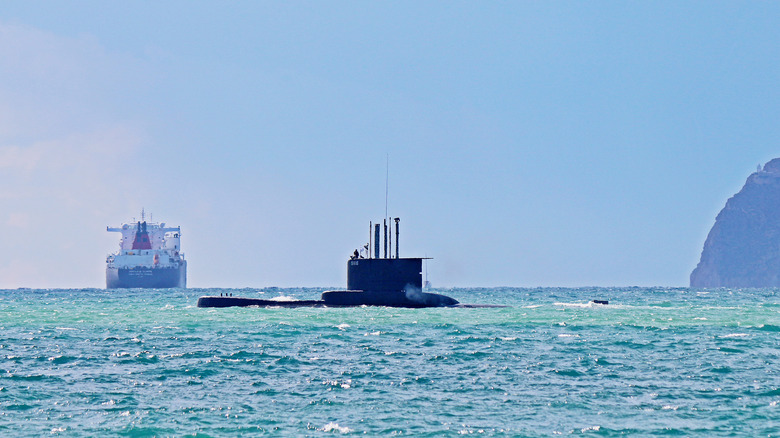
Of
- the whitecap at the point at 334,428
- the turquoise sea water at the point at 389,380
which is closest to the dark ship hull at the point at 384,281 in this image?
the turquoise sea water at the point at 389,380

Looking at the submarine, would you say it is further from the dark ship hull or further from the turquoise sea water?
the turquoise sea water

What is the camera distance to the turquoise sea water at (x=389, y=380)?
2175 cm

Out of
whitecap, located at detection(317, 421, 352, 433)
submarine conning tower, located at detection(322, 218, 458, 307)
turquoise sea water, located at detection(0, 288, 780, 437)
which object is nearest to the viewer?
→ whitecap, located at detection(317, 421, 352, 433)

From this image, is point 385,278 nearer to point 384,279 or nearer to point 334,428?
→ point 384,279

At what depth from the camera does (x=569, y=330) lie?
4731 cm

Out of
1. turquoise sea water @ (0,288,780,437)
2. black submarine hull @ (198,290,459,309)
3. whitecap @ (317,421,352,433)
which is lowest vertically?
whitecap @ (317,421,352,433)

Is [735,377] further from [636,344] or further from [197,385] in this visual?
[197,385]

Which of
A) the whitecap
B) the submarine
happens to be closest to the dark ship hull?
the submarine

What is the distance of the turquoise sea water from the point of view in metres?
21.8

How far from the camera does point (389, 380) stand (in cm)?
2834

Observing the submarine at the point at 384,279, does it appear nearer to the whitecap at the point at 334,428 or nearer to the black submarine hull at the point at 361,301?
the black submarine hull at the point at 361,301

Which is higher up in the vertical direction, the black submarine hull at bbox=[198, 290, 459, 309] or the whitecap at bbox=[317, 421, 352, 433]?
the black submarine hull at bbox=[198, 290, 459, 309]

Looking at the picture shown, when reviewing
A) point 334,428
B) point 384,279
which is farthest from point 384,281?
point 334,428

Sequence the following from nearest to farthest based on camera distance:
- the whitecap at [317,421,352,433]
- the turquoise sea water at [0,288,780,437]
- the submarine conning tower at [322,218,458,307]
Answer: the whitecap at [317,421,352,433] → the turquoise sea water at [0,288,780,437] → the submarine conning tower at [322,218,458,307]
